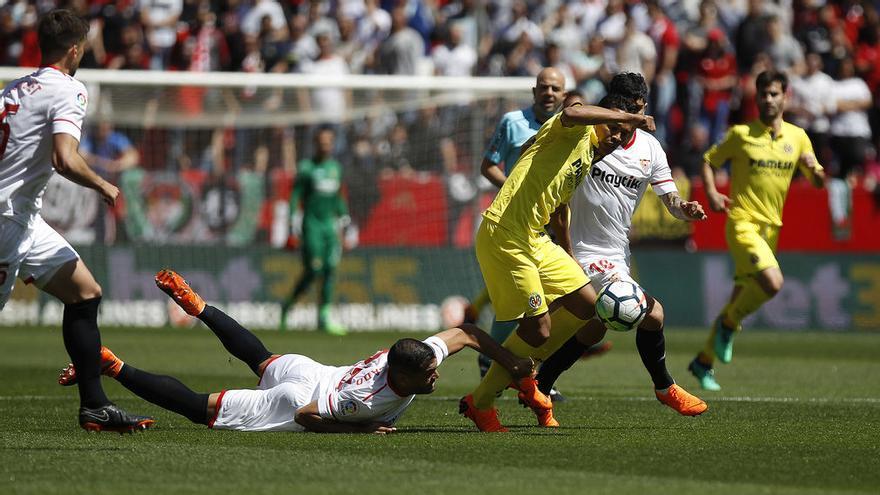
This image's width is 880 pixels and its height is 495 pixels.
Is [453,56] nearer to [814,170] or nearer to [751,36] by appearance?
[751,36]

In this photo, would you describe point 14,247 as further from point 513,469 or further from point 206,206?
point 206,206

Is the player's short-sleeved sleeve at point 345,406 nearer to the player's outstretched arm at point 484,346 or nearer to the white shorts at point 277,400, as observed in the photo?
the white shorts at point 277,400

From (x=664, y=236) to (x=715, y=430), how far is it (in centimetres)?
1317

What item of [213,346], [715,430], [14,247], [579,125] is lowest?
[213,346]

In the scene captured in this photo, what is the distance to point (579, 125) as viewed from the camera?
357 inches

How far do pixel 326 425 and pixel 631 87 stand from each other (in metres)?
2.85

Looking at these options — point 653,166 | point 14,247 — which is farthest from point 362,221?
point 14,247

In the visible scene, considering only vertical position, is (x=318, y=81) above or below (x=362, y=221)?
above

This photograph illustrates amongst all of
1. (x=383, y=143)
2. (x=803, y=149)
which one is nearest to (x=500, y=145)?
(x=803, y=149)

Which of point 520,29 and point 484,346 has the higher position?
point 520,29

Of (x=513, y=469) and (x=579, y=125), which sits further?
(x=579, y=125)

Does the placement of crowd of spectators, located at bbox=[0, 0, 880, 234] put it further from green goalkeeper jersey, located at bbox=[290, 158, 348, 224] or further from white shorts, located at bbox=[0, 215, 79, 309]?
white shorts, located at bbox=[0, 215, 79, 309]

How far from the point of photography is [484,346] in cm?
898

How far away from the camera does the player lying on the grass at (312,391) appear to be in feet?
28.6
